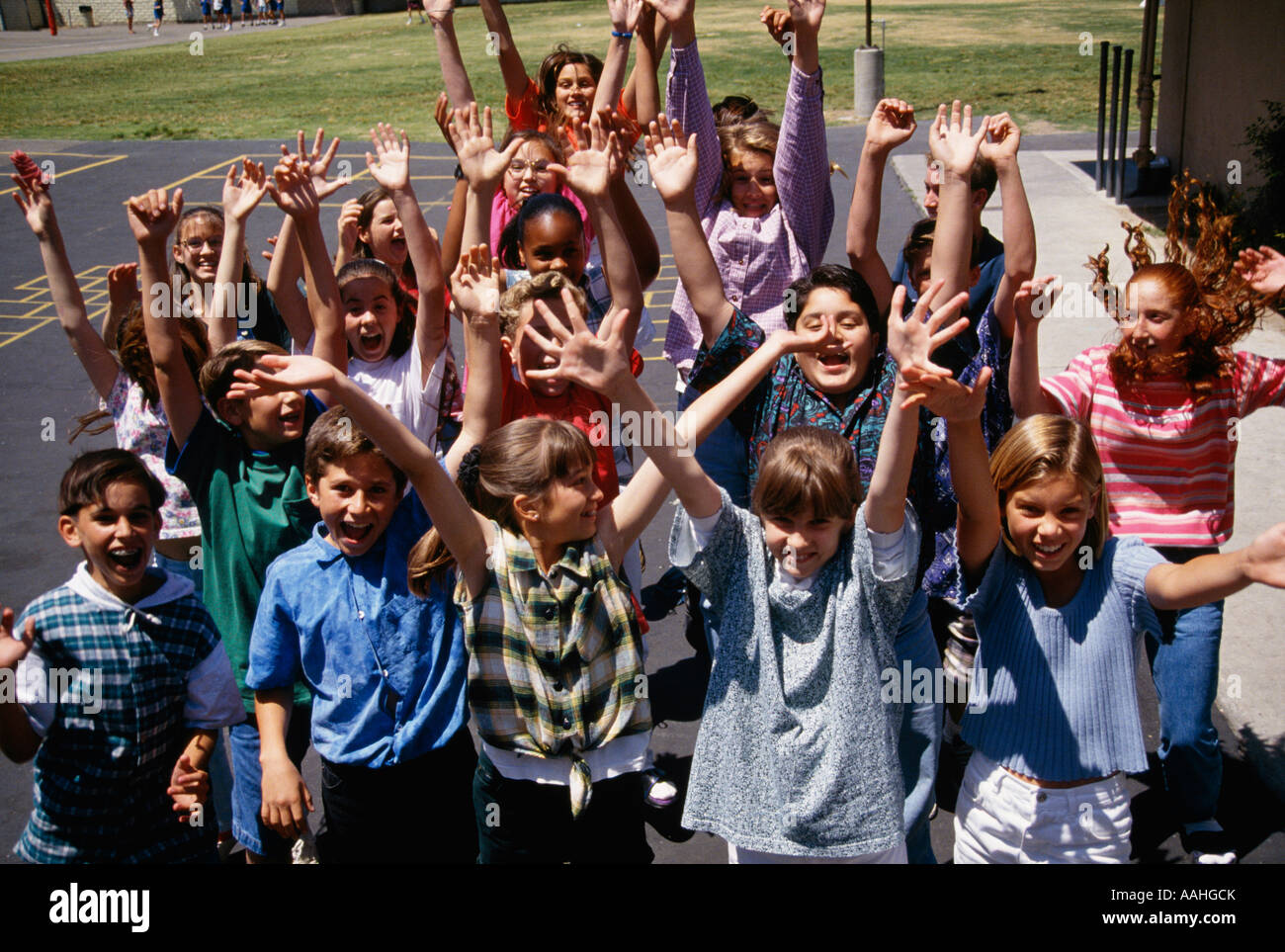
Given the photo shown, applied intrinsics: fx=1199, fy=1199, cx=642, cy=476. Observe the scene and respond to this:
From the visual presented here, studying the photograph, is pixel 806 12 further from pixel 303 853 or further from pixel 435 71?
pixel 435 71

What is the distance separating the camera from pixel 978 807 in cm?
293

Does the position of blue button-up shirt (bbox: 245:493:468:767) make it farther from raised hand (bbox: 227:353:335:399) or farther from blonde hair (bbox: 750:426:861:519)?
blonde hair (bbox: 750:426:861:519)

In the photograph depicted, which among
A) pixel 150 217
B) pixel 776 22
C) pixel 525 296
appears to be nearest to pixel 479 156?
pixel 525 296

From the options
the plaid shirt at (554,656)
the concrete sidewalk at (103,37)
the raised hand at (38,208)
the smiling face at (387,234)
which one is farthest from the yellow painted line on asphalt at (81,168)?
the concrete sidewalk at (103,37)

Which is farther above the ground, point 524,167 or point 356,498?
point 524,167

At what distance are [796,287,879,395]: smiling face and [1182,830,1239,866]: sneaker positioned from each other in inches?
67.1

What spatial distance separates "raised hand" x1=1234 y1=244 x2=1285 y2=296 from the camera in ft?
11.8

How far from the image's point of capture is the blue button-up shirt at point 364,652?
9.84 ft

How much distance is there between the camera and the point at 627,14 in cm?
495

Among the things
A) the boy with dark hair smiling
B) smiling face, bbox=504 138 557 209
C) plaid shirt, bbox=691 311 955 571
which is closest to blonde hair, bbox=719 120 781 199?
smiling face, bbox=504 138 557 209

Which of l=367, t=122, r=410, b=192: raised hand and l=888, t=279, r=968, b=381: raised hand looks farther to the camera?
l=367, t=122, r=410, b=192: raised hand

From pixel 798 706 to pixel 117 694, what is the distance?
5.35ft

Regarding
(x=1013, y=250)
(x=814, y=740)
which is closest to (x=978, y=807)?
(x=814, y=740)

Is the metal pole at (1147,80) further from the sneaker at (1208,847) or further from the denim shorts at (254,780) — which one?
the denim shorts at (254,780)
